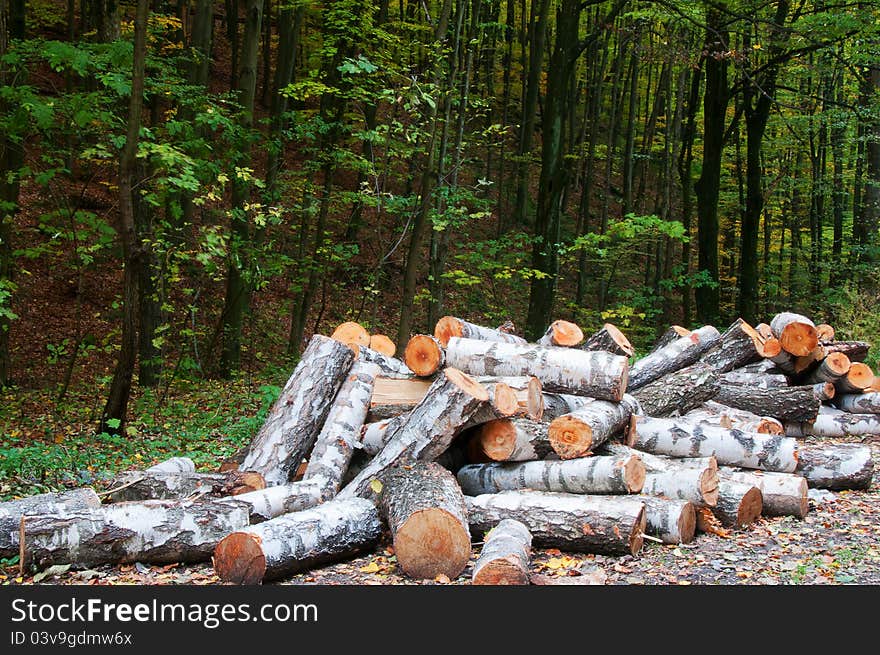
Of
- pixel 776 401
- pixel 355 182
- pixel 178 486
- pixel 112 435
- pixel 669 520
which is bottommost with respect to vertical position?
pixel 112 435

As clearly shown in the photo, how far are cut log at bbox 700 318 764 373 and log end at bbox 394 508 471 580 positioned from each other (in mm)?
6312

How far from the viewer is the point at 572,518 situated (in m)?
5.37

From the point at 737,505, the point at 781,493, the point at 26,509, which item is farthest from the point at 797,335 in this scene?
the point at 26,509

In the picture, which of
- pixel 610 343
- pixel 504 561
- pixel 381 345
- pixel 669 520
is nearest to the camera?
pixel 504 561

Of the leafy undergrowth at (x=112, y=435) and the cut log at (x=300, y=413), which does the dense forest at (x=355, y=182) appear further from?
the cut log at (x=300, y=413)

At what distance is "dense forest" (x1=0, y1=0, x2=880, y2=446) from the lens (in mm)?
9812

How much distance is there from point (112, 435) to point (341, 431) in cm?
373

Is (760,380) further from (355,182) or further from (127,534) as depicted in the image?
(355,182)

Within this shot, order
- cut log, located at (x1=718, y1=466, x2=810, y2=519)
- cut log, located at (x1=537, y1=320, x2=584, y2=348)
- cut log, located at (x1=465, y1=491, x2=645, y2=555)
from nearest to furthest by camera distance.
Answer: cut log, located at (x1=465, y1=491, x2=645, y2=555)
cut log, located at (x1=718, y1=466, x2=810, y2=519)
cut log, located at (x1=537, y1=320, x2=584, y2=348)

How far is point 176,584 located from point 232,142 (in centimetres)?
829

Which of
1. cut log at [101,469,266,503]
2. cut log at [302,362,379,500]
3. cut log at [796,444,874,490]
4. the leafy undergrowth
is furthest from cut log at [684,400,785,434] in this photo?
the leafy undergrowth

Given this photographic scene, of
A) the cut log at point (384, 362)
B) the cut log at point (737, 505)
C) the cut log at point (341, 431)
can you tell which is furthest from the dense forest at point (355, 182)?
the cut log at point (737, 505)

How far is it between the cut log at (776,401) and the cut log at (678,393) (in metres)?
0.53

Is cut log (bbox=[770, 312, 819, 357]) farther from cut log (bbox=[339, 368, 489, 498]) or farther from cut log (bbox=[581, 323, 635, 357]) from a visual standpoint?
cut log (bbox=[339, 368, 489, 498])
